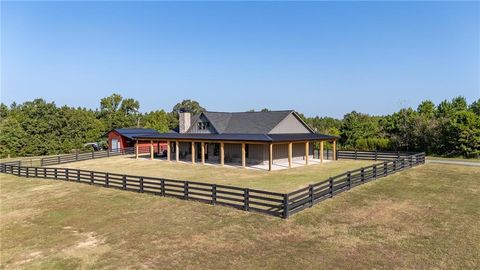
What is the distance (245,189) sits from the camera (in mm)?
13750

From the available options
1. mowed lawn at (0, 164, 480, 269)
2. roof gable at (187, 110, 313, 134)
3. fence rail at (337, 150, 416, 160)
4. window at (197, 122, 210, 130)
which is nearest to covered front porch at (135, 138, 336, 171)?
fence rail at (337, 150, 416, 160)

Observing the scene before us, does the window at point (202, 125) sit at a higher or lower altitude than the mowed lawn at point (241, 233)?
higher

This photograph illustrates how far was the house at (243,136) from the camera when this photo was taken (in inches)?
1128

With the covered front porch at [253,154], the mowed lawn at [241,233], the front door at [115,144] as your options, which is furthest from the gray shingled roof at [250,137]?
the front door at [115,144]

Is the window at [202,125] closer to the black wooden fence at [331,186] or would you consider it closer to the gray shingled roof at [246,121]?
the gray shingled roof at [246,121]

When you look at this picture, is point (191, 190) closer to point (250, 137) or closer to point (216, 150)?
point (250, 137)

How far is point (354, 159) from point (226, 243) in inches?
965

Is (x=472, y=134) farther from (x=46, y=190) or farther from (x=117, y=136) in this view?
(x=117, y=136)

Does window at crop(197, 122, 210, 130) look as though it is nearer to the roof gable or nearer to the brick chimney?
the roof gable

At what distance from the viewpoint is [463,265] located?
8414 mm

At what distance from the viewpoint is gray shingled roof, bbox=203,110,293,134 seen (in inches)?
1196

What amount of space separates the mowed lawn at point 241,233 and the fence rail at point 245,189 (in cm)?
49

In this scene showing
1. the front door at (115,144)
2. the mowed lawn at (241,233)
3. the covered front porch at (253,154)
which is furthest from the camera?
the front door at (115,144)

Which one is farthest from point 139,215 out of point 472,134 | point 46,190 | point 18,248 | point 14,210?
point 472,134
